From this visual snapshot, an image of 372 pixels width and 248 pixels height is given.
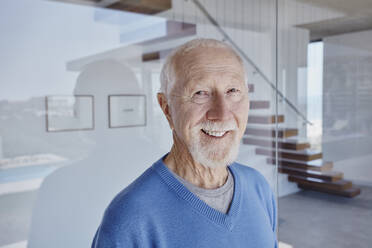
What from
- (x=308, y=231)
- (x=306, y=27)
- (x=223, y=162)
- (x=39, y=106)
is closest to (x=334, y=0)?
(x=306, y=27)

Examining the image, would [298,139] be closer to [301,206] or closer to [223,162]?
[301,206]

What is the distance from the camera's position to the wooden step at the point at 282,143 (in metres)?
2.36

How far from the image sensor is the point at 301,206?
2.36 meters

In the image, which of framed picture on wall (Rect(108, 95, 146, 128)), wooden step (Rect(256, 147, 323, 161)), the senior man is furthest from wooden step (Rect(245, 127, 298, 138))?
the senior man

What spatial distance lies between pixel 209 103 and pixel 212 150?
0.43 ft

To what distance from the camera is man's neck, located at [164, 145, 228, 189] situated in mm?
939

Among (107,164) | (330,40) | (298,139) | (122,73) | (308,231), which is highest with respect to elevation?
(330,40)

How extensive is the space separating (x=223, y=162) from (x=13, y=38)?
5.67 ft

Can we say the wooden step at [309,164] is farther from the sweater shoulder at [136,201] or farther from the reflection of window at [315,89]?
the sweater shoulder at [136,201]

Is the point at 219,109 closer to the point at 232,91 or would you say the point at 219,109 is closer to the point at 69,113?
the point at 232,91

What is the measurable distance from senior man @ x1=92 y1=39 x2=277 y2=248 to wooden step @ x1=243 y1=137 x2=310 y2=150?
59.6 inches

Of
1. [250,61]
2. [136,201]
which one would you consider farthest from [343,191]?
[136,201]

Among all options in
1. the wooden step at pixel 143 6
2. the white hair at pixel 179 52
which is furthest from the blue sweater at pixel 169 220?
the wooden step at pixel 143 6

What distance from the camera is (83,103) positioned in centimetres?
229
